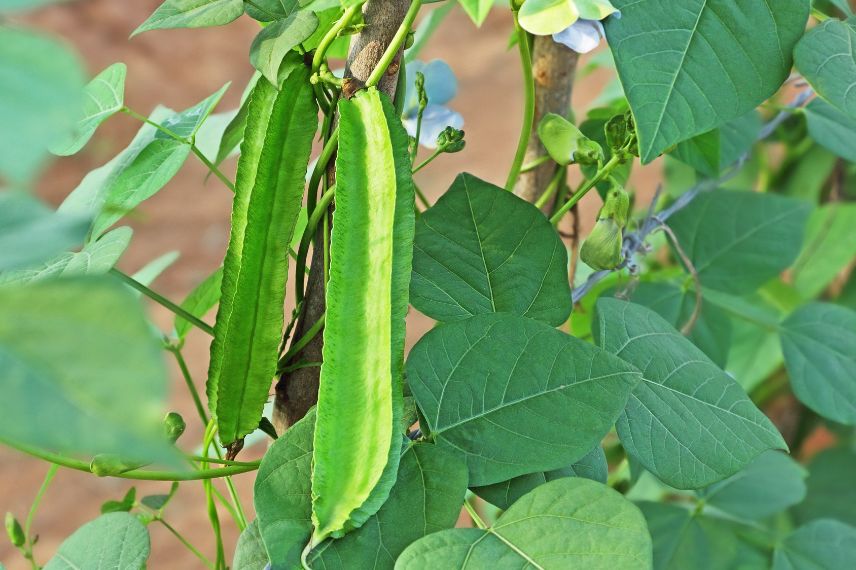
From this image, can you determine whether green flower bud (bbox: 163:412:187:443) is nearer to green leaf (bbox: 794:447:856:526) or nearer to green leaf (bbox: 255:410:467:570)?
green leaf (bbox: 255:410:467:570)

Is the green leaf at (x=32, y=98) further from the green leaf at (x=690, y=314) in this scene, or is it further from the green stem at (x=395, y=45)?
the green leaf at (x=690, y=314)

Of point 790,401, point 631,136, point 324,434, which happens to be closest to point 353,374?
point 324,434

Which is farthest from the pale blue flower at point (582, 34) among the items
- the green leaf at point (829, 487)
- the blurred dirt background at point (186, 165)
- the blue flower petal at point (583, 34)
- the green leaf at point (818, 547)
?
the blurred dirt background at point (186, 165)

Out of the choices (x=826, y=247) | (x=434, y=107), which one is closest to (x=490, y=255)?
(x=434, y=107)

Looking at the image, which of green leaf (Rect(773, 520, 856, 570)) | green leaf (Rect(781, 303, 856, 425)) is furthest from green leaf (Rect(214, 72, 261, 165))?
green leaf (Rect(773, 520, 856, 570))

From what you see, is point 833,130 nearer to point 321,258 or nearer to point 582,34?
point 582,34
